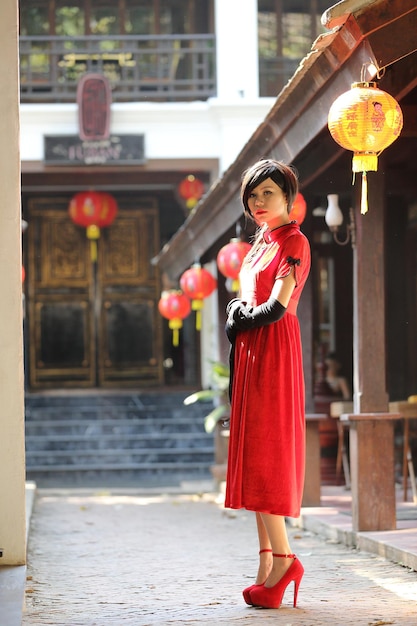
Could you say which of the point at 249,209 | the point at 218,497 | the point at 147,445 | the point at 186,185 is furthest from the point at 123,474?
the point at 249,209

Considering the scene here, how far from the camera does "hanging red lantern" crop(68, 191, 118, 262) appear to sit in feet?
61.8

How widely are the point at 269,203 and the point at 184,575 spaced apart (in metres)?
2.56

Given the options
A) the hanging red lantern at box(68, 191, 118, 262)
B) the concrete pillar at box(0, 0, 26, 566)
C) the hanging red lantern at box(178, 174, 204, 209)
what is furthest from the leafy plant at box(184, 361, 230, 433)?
the concrete pillar at box(0, 0, 26, 566)

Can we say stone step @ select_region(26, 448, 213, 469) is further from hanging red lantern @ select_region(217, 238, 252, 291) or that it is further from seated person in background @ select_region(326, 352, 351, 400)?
hanging red lantern @ select_region(217, 238, 252, 291)

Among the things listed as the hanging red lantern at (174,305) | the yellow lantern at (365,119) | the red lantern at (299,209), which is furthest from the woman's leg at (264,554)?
the hanging red lantern at (174,305)

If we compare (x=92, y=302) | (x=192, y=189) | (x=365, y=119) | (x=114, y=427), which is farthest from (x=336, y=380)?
(x=92, y=302)

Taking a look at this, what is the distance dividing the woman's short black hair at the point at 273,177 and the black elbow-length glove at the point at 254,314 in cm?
46

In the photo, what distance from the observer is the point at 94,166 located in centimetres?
1742

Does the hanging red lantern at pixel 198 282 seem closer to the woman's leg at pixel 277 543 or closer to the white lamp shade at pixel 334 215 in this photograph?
the white lamp shade at pixel 334 215

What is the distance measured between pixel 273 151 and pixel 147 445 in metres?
A: 8.91

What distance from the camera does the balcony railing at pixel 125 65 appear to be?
17656 mm

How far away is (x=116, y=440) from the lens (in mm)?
17234

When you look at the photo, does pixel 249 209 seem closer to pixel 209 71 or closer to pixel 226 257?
pixel 226 257

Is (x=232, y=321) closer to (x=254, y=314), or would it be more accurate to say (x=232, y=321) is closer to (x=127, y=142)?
(x=254, y=314)
